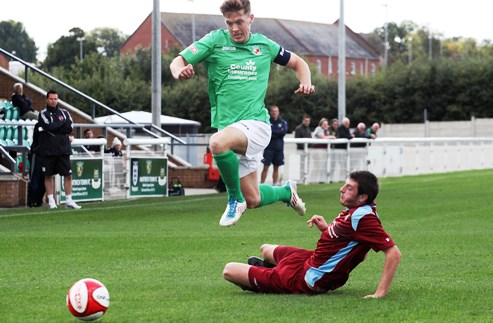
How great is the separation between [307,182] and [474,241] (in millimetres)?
18812

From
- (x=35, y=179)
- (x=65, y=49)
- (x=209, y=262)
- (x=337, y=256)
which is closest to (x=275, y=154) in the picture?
(x=35, y=179)

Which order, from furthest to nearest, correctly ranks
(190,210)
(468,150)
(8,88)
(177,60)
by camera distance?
(468,150)
(8,88)
(190,210)
(177,60)

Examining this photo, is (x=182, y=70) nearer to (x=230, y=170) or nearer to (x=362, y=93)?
(x=230, y=170)

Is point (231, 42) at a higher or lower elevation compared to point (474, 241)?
higher

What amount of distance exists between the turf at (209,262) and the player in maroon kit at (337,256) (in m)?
0.16

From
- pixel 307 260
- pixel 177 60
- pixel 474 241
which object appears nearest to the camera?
pixel 307 260

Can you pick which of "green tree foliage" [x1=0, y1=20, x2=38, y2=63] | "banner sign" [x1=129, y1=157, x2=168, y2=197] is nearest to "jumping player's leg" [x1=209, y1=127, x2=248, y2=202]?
"banner sign" [x1=129, y1=157, x2=168, y2=197]

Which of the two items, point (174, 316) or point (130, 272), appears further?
point (130, 272)

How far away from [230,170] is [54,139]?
10870 mm

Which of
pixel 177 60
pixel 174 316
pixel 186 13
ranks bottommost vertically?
pixel 174 316

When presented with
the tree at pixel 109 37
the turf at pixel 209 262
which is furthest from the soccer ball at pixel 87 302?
the tree at pixel 109 37

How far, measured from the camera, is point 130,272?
1098 centimetres

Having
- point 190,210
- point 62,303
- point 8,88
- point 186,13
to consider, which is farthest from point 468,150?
point 186,13

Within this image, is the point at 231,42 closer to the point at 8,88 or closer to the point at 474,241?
the point at 474,241
